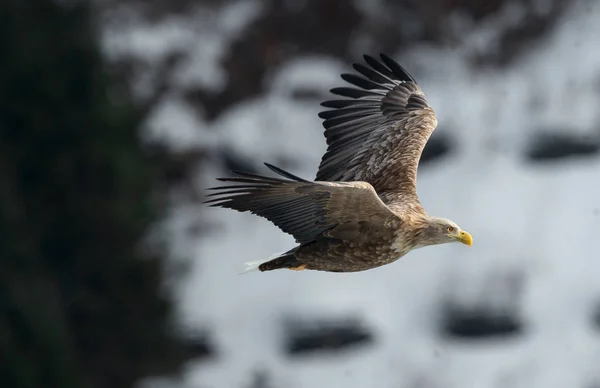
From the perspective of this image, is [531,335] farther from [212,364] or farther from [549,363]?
[212,364]

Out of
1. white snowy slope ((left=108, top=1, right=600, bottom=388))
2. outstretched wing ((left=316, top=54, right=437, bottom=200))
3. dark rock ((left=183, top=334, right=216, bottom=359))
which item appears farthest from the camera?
dark rock ((left=183, top=334, right=216, bottom=359))

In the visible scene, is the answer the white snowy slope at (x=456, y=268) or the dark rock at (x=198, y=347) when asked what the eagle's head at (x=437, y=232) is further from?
the dark rock at (x=198, y=347)

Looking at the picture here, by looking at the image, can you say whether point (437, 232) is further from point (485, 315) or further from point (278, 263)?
point (485, 315)

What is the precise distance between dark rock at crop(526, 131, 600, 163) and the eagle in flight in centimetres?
1103

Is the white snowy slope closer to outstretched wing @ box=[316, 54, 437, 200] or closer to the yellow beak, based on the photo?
outstretched wing @ box=[316, 54, 437, 200]

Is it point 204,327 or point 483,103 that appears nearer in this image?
point 204,327

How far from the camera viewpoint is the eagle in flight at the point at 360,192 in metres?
7.16

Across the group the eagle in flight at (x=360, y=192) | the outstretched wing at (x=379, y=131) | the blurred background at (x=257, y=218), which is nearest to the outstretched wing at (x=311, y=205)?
the eagle in flight at (x=360, y=192)

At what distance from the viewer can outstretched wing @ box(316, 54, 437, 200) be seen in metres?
8.42

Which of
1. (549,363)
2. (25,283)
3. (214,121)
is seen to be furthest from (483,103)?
(25,283)

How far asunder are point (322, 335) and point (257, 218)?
262 cm

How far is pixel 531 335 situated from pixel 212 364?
14.6 ft

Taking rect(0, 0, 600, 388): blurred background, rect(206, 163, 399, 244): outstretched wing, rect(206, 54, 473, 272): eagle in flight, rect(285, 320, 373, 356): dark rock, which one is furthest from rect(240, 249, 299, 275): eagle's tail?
rect(285, 320, 373, 356): dark rock

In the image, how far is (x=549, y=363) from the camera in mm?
16953
